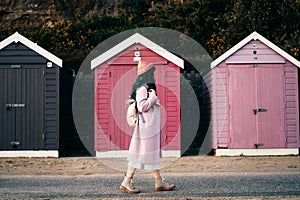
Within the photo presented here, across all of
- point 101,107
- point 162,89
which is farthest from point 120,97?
point 162,89

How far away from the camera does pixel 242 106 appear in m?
12.3

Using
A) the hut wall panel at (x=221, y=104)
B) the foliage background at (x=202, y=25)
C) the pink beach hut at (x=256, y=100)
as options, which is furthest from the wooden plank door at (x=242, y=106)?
the foliage background at (x=202, y=25)

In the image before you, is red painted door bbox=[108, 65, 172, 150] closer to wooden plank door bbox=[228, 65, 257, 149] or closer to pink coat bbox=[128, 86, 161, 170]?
wooden plank door bbox=[228, 65, 257, 149]

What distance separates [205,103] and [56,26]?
1312cm

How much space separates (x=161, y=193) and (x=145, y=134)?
722 mm

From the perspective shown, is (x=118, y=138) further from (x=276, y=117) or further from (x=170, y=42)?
(x=170, y=42)

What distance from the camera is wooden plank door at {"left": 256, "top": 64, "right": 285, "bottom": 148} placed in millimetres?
12258

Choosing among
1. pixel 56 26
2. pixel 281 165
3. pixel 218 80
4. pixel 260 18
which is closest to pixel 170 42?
pixel 260 18

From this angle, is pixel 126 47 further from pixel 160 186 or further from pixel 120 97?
pixel 160 186

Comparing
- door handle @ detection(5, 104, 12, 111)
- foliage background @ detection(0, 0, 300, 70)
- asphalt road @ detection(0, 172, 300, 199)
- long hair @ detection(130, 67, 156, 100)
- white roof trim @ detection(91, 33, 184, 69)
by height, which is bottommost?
asphalt road @ detection(0, 172, 300, 199)

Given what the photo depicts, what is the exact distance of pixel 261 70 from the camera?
12.4 metres

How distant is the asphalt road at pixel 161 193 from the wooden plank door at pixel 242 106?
3732 mm

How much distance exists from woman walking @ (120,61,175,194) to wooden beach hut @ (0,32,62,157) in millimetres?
6160

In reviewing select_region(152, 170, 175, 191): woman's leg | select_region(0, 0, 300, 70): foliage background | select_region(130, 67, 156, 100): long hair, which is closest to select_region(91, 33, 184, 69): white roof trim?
select_region(130, 67, 156, 100): long hair
